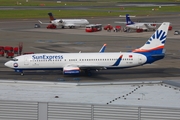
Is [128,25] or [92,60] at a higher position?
[128,25]

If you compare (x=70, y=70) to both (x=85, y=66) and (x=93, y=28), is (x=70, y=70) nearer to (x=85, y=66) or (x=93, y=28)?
(x=85, y=66)

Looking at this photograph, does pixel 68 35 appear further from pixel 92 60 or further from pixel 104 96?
pixel 104 96

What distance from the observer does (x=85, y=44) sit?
316 feet

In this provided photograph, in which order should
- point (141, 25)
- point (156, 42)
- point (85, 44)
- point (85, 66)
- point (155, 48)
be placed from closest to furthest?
point (85, 66)
point (155, 48)
point (156, 42)
point (85, 44)
point (141, 25)

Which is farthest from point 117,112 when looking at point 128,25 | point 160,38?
point 128,25

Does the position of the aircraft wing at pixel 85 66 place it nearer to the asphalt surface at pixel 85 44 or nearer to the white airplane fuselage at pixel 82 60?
the white airplane fuselage at pixel 82 60

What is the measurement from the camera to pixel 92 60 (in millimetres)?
61750

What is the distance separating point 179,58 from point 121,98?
5074 cm

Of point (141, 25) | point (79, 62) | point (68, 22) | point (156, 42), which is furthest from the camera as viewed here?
point (68, 22)

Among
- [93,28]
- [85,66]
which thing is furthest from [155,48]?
[93,28]

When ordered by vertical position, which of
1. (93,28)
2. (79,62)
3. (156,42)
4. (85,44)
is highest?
(93,28)

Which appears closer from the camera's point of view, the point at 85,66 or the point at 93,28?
the point at 85,66

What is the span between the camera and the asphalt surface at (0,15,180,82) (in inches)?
2448

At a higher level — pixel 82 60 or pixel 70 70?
pixel 82 60
